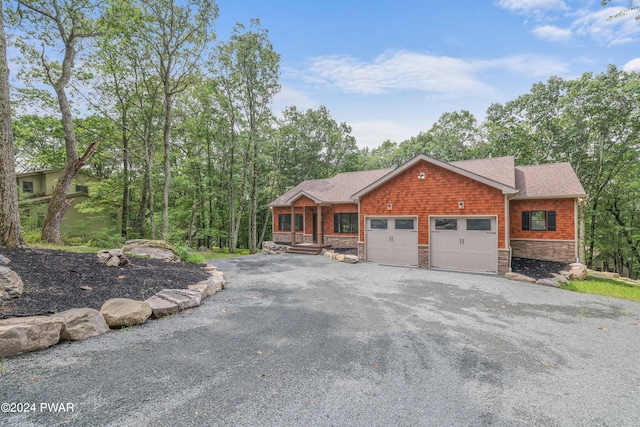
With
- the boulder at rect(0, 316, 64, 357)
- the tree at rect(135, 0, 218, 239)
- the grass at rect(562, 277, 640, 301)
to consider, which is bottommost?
the grass at rect(562, 277, 640, 301)

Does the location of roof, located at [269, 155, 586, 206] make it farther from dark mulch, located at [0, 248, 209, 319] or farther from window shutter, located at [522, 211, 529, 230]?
dark mulch, located at [0, 248, 209, 319]

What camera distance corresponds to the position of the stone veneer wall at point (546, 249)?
37.4 ft

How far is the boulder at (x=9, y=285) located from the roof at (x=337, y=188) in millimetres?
12183

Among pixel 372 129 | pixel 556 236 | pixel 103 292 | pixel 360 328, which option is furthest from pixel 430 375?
pixel 372 129

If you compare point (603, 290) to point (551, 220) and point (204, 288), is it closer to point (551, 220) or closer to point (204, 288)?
point (551, 220)

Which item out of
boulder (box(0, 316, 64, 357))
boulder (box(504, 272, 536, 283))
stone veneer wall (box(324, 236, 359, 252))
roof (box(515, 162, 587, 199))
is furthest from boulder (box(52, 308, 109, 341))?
roof (box(515, 162, 587, 199))

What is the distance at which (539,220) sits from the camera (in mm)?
12172

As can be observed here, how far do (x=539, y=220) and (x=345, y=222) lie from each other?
909cm

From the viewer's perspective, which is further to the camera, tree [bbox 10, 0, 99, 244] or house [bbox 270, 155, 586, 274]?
house [bbox 270, 155, 586, 274]

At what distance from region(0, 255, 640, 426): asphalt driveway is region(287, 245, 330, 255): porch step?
30.4 feet

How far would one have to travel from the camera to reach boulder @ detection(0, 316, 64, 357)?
3.23m

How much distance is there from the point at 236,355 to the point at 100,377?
1.47 metres

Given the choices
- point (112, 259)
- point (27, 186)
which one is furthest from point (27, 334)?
point (27, 186)

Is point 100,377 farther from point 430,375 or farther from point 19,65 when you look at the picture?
point 19,65
